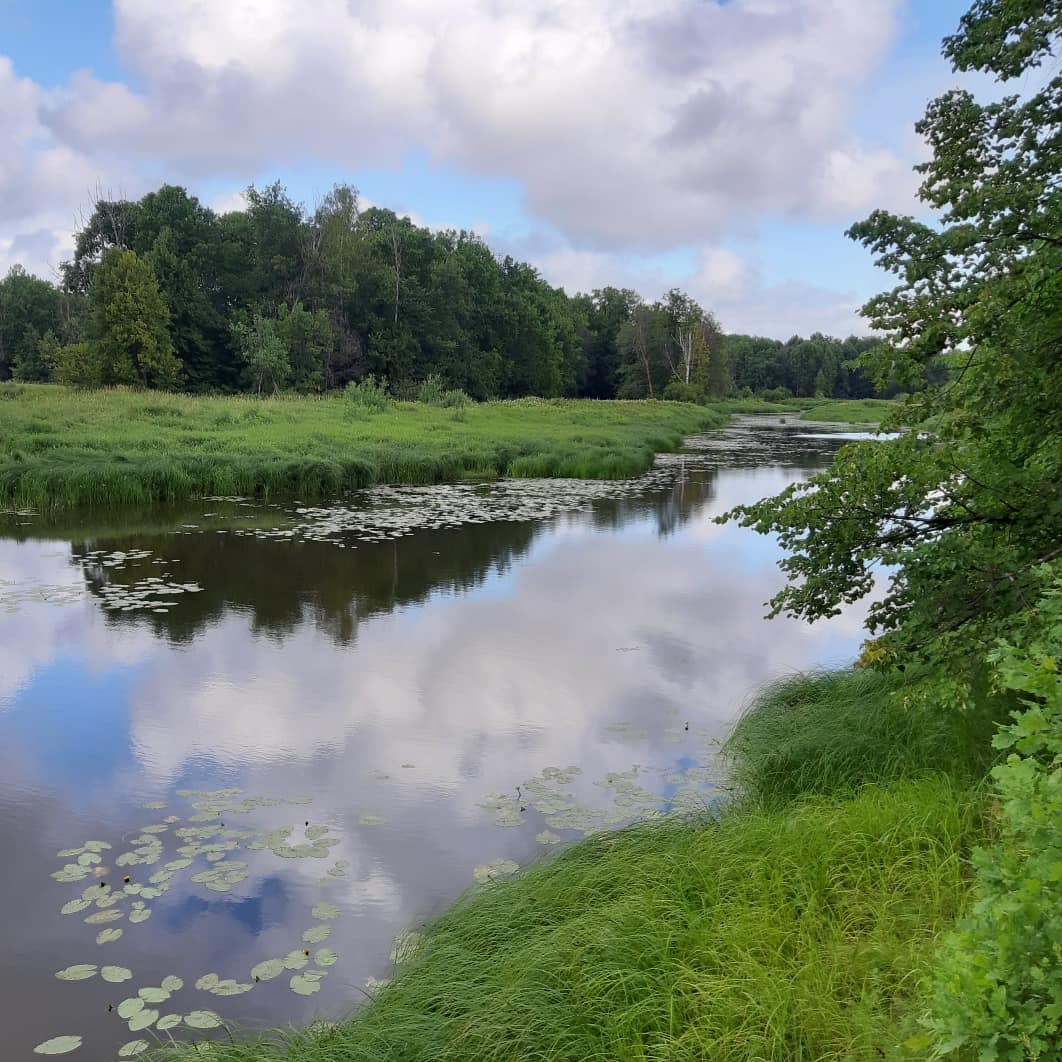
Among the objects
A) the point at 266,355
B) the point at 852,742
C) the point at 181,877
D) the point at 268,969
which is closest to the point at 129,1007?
the point at 268,969

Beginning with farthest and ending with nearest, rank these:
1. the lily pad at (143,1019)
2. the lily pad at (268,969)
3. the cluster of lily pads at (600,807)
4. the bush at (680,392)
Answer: the bush at (680,392), the cluster of lily pads at (600,807), the lily pad at (268,969), the lily pad at (143,1019)

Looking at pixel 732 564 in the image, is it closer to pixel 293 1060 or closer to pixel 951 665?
pixel 951 665

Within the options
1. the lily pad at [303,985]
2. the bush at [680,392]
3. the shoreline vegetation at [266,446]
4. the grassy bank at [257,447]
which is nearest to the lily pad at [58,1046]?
the lily pad at [303,985]

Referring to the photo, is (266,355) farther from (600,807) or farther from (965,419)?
(965,419)

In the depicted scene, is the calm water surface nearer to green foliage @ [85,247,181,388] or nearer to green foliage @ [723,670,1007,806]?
green foliage @ [723,670,1007,806]

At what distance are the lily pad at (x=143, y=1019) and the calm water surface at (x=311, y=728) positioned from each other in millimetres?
52

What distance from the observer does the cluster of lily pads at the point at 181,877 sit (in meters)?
3.76

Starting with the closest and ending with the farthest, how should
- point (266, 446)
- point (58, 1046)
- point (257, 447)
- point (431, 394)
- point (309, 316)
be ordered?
point (58, 1046) → point (257, 447) → point (266, 446) → point (431, 394) → point (309, 316)

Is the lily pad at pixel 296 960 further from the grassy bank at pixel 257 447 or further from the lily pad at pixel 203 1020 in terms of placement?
the grassy bank at pixel 257 447

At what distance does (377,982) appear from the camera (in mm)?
3967

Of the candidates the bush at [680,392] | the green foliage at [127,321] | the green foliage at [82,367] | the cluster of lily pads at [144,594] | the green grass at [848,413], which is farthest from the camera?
the bush at [680,392]

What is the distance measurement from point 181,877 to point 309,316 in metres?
45.1

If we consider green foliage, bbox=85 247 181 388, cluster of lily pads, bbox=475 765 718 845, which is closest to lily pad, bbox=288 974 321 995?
cluster of lily pads, bbox=475 765 718 845

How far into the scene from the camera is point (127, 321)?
41.7 metres
